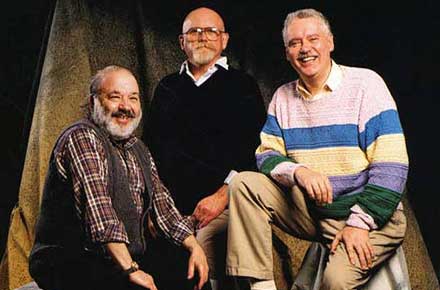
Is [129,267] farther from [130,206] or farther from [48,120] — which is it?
[48,120]

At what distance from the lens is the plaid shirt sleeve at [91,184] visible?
281 cm

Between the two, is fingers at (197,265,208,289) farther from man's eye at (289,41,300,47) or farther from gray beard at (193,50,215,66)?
gray beard at (193,50,215,66)

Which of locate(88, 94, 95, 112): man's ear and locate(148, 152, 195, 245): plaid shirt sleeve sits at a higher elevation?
locate(88, 94, 95, 112): man's ear

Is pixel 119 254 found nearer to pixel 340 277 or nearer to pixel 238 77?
pixel 340 277

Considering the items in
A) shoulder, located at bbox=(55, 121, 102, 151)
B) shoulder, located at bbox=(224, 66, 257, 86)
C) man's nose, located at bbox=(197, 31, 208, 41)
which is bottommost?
shoulder, located at bbox=(55, 121, 102, 151)

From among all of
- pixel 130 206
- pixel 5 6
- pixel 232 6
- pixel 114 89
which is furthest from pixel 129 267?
pixel 5 6

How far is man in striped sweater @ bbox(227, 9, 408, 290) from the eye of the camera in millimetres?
3004

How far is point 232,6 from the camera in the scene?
493cm

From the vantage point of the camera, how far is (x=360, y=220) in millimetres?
2996

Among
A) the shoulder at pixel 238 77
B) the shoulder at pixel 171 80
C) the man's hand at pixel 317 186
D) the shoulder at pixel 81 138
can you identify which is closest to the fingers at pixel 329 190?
the man's hand at pixel 317 186

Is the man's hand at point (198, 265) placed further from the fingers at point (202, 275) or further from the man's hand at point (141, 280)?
the man's hand at point (141, 280)

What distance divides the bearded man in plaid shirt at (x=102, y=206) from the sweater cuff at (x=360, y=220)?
0.65 metres

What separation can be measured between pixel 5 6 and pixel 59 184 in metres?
→ 2.66

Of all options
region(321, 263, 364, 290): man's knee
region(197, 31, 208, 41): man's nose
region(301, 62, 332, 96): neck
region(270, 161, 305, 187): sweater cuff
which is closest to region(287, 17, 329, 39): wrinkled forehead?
region(301, 62, 332, 96): neck
